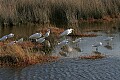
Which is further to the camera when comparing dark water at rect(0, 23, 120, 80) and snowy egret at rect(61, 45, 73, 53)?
snowy egret at rect(61, 45, 73, 53)

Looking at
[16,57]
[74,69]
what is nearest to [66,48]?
[16,57]

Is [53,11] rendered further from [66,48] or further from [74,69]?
[74,69]

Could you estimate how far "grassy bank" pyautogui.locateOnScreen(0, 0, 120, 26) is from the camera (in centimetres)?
2623

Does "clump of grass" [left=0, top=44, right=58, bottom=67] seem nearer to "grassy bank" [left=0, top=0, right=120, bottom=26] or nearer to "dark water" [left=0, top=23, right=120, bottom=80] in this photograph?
"dark water" [left=0, top=23, right=120, bottom=80]

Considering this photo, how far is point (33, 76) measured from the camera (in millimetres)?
12125

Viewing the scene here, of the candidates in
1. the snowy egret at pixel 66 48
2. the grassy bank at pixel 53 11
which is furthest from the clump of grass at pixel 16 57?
the grassy bank at pixel 53 11

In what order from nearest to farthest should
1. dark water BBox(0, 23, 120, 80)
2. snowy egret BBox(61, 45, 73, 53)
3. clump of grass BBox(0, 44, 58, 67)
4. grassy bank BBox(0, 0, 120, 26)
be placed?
dark water BBox(0, 23, 120, 80), clump of grass BBox(0, 44, 58, 67), snowy egret BBox(61, 45, 73, 53), grassy bank BBox(0, 0, 120, 26)

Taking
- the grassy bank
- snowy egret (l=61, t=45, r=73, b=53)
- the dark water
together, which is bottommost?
the dark water

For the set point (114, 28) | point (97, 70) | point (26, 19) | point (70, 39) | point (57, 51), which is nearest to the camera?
point (97, 70)

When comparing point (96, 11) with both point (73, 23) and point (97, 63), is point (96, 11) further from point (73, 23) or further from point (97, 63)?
point (97, 63)

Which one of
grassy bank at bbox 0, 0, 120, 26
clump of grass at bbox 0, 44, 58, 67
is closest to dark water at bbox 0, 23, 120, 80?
clump of grass at bbox 0, 44, 58, 67

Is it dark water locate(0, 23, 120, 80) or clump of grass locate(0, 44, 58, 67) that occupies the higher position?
clump of grass locate(0, 44, 58, 67)

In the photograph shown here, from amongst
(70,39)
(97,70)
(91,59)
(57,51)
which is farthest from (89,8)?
(97,70)

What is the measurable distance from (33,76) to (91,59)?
328 cm
